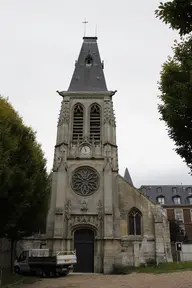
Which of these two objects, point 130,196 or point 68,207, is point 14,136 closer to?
point 68,207

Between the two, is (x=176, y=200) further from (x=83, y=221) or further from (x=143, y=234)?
(x=83, y=221)

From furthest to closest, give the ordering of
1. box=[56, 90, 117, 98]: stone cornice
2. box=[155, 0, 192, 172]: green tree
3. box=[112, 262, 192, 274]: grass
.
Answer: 1. box=[56, 90, 117, 98]: stone cornice
2. box=[112, 262, 192, 274]: grass
3. box=[155, 0, 192, 172]: green tree

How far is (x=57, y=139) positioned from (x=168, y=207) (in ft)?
89.8

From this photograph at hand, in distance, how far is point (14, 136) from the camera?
503 inches

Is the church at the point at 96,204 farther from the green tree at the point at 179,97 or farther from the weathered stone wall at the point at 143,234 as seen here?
the green tree at the point at 179,97

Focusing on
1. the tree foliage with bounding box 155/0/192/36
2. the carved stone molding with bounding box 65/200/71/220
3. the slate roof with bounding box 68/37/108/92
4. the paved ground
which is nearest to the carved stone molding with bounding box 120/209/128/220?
the carved stone molding with bounding box 65/200/71/220

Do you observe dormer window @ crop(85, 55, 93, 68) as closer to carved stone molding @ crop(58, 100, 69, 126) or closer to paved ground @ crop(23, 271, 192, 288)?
carved stone molding @ crop(58, 100, 69, 126)

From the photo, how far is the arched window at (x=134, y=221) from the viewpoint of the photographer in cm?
2095

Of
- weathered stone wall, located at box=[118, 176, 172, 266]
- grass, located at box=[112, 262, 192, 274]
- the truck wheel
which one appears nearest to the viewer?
grass, located at box=[112, 262, 192, 274]

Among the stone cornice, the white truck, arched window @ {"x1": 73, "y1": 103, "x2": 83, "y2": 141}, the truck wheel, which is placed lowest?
the truck wheel

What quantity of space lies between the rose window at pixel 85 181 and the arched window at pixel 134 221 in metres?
3.61

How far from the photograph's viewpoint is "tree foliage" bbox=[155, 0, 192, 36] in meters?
5.17

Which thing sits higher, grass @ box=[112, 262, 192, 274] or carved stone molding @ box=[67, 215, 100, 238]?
carved stone molding @ box=[67, 215, 100, 238]

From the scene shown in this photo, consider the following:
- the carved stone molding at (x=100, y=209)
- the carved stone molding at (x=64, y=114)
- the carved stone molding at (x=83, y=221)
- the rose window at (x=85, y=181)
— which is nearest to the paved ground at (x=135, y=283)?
the carved stone molding at (x=83, y=221)
